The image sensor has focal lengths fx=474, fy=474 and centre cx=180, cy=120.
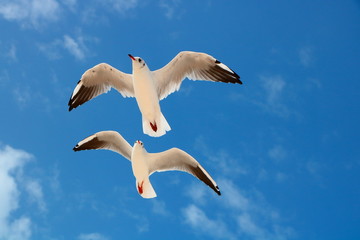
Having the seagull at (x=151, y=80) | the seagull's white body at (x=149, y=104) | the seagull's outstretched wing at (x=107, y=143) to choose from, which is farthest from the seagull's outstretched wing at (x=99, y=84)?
the seagull's outstretched wing at (x=107, y=143)

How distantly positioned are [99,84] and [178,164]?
1923mm

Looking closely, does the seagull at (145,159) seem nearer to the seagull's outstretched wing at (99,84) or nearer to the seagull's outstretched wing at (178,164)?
the seagull's outstretched wing at (178,164)

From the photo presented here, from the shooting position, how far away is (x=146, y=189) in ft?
23.5

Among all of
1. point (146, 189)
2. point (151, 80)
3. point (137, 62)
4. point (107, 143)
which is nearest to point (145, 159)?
point (146, 189)

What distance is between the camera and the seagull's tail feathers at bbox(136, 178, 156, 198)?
279 inches

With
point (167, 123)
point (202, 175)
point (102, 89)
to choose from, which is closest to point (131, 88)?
point (102, 89)

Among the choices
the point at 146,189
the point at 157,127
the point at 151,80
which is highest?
the point at 151,80

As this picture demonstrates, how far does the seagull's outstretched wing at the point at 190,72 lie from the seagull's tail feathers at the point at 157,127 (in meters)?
0.59

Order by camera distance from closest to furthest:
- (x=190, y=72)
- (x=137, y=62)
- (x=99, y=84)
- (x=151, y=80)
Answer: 1. (x=137, y=62)
2. (x=151, y=80)
3. (x=190, y=72)
4. (x=99, y=84)

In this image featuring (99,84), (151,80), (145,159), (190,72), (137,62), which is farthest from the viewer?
(99,84)

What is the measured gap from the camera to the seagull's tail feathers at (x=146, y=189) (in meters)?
7.09

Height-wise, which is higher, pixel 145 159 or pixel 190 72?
pixel 190 72

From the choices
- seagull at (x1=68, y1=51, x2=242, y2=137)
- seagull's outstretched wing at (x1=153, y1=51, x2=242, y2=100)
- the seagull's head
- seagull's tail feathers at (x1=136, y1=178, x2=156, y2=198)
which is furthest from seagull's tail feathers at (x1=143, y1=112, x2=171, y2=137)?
the seagull's head

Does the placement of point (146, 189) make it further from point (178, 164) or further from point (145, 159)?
point (178, 164)
